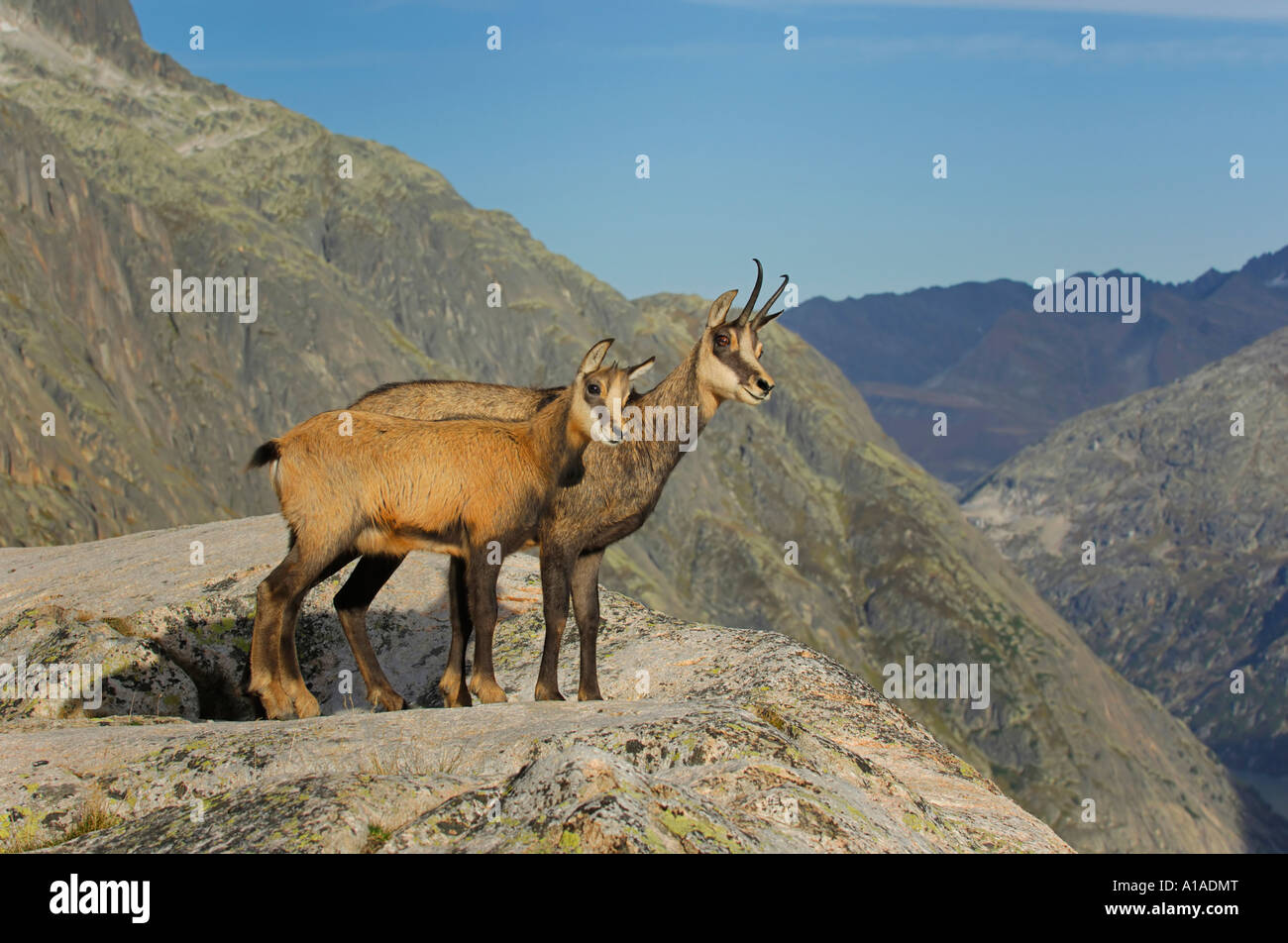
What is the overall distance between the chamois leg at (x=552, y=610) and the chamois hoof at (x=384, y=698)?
5.89ft

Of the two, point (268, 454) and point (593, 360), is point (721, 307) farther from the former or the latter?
point (268, 454)

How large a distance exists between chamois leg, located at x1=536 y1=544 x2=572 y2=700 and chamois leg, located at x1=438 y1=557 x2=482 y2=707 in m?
0.95

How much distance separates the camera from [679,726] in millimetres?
12484

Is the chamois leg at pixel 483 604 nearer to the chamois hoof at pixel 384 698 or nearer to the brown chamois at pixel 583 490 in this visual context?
the brown chamois at pixel 583 490

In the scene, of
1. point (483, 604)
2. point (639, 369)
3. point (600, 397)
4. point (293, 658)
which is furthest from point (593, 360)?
point (293, 658)

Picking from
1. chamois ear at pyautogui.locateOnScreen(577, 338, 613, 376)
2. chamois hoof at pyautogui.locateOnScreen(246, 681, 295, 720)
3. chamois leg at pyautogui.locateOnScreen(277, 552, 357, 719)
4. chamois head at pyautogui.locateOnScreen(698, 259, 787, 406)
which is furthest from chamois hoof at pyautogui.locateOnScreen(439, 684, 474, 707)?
chamois head at pyautogui.locateOnScreen(698, 259, 787, 406)

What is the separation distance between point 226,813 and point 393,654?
9.02m

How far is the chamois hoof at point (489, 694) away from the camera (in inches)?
614

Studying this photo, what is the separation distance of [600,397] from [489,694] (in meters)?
3.90

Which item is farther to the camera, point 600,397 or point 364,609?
point 364,609

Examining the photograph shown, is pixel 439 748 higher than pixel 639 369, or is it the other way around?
pixel 639 369

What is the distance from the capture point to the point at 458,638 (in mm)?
16406
